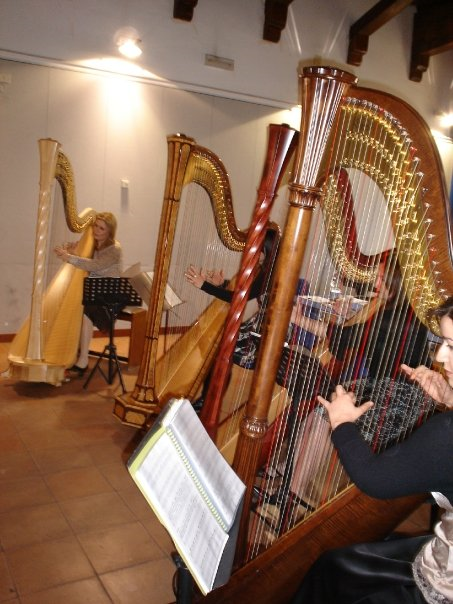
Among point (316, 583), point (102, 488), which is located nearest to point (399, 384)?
point (316, 583)

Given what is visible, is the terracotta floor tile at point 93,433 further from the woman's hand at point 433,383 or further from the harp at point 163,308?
the woman's hand at point 433,383

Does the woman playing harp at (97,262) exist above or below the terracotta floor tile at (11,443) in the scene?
above

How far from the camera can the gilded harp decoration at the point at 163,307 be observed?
2.67m

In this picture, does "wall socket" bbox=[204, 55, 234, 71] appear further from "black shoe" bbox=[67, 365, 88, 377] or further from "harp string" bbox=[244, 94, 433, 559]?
"harp string" bbox=[244, 94, 433, 559]

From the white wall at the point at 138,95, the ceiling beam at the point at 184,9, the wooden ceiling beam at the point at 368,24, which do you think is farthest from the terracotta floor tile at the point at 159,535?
the wooden ceiling beam at the point at 368,24

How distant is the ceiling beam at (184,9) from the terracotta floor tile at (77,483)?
15.1 feet

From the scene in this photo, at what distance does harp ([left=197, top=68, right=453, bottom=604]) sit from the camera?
1295 mm

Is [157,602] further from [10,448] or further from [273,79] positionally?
[273,79]

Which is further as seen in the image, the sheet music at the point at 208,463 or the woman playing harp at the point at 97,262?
the woman playing harp at the point at 97,262

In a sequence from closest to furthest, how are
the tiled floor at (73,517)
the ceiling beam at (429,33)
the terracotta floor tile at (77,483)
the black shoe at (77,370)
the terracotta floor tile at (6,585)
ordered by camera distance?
the terracotta floor tile at (6,585), the tiled floor at (73,517), the terracotta floor tile at (77,483), the black shoe at (77,370), the ceiling beam at (429,33)

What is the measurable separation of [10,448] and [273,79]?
488cm

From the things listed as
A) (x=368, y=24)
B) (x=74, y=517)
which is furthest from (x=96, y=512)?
(x=368, y=24)

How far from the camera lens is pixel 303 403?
2225 mm

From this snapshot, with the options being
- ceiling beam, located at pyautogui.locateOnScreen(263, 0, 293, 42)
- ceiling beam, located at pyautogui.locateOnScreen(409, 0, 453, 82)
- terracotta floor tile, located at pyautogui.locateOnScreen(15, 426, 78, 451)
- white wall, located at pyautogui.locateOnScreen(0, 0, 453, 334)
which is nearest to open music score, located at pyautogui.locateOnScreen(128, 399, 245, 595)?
terracotta floor tile, located at pyautogui.locateOnScreen(15, 426, 78, 451)
